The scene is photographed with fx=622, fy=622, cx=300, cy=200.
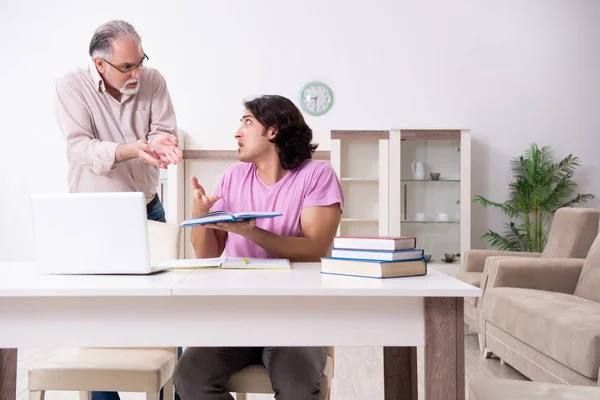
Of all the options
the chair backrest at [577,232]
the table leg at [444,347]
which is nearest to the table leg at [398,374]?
the table leg at [444,347]

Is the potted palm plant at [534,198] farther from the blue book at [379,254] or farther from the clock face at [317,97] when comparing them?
the blue book at [379,254]

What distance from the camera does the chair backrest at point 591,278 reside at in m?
3.09

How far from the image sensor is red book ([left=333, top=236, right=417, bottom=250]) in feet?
4.61

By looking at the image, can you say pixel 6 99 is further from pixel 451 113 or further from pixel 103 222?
pixel 103 222

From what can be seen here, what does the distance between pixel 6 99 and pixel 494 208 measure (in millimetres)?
4412

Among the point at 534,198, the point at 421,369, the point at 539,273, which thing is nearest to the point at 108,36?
the point at 421,369

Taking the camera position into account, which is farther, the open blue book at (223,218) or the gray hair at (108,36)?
the gray hair at (108,36)

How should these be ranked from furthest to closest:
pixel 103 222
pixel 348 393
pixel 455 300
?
1. pixel 348 393
2. pixel 103 222
3. pixel 455 300

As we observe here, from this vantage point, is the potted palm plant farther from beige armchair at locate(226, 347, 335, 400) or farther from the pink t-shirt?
beige armchair at locate(226, 347, 335, 400)

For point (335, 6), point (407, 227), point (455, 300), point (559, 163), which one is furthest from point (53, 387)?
point (559, 163)

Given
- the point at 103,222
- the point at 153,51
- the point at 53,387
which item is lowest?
the point at 53,387

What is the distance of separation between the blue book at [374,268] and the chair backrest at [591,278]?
6.55 feet

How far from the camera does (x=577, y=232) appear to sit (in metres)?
3.68

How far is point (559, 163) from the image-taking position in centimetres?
552
